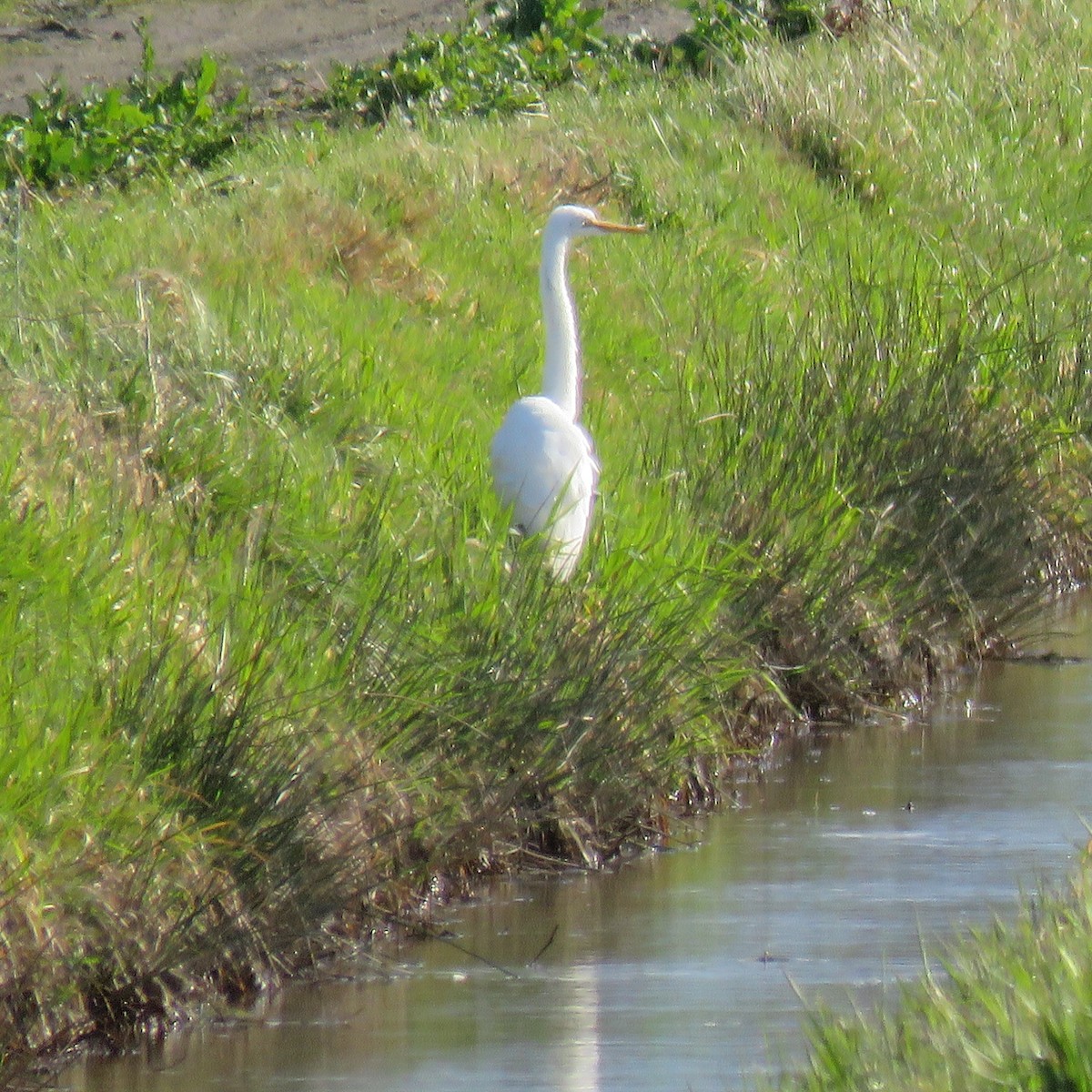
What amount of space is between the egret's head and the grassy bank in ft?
2.38

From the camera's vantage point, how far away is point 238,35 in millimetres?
17344

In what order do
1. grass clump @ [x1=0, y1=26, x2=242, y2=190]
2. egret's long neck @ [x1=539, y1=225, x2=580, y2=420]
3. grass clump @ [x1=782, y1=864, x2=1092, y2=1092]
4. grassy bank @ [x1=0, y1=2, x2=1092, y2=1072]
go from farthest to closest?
grass clump @ [x1=0, y1=26, x2=242, y2=190]
egret's long neck @ [x1=539, y1=225, x2=580, y2=420]
grassy bank @ [x1=0, y1=2, x2=1092, y2=1072]
grass clump @ [x1=782, y1=864, x2=1092, y2=1092]

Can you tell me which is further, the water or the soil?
the soil

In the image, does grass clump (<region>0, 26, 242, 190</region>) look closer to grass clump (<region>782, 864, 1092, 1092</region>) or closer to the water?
the water

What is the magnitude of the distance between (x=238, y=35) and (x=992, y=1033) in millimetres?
15095

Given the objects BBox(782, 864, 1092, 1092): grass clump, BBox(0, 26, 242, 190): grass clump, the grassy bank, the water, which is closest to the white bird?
the grassy bank

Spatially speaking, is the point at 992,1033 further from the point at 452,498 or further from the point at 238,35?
the point at 238,35

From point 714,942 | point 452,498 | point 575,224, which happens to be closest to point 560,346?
point 575,224

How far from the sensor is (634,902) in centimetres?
596

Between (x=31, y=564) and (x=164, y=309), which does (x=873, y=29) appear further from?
(x=31, y=564)

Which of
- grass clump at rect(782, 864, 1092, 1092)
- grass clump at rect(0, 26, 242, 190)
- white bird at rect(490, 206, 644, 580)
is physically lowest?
grass clump at rect(782, 864, 1092, 1092)

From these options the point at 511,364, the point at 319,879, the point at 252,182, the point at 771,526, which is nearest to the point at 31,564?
the point at 319,879

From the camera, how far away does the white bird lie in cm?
650

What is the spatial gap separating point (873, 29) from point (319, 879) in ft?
29.4
